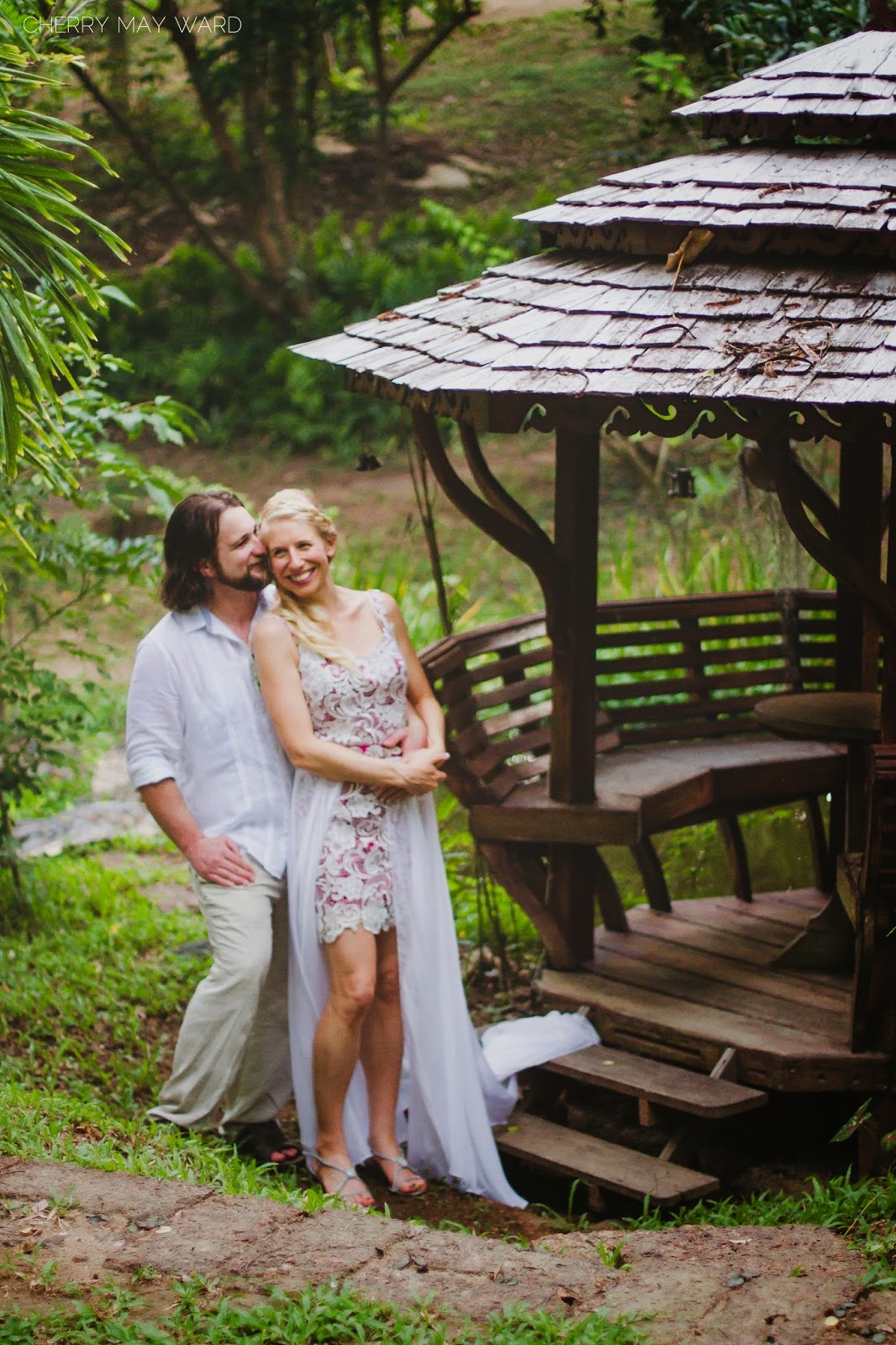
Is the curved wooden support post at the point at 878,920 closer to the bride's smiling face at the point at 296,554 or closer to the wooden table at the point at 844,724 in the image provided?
the wooden table at the point at 844,724

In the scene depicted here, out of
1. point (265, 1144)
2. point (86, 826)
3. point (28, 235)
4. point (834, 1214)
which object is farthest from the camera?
point (86, 826)

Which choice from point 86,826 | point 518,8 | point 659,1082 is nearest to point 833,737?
point 659,1082

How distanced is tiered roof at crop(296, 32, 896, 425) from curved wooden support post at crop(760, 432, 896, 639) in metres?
0.38

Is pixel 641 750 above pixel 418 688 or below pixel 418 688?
below

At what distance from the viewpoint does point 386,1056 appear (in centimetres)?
452

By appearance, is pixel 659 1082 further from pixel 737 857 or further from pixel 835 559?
pixel 835 559

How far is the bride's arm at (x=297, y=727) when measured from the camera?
14.1 ft

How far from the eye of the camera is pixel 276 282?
15109mm

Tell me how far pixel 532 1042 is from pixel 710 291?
8.69 ft

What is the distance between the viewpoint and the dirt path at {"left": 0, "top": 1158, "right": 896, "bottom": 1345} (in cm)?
320

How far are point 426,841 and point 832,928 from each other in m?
1.82

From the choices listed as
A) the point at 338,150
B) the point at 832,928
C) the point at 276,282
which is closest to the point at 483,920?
the point at 832,928

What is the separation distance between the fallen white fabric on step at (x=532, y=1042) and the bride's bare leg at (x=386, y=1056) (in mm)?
615

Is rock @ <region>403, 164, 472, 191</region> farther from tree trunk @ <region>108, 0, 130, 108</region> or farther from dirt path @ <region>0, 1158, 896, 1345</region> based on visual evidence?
dirt path @ <region>0, 1158, 896, 1345</region>
